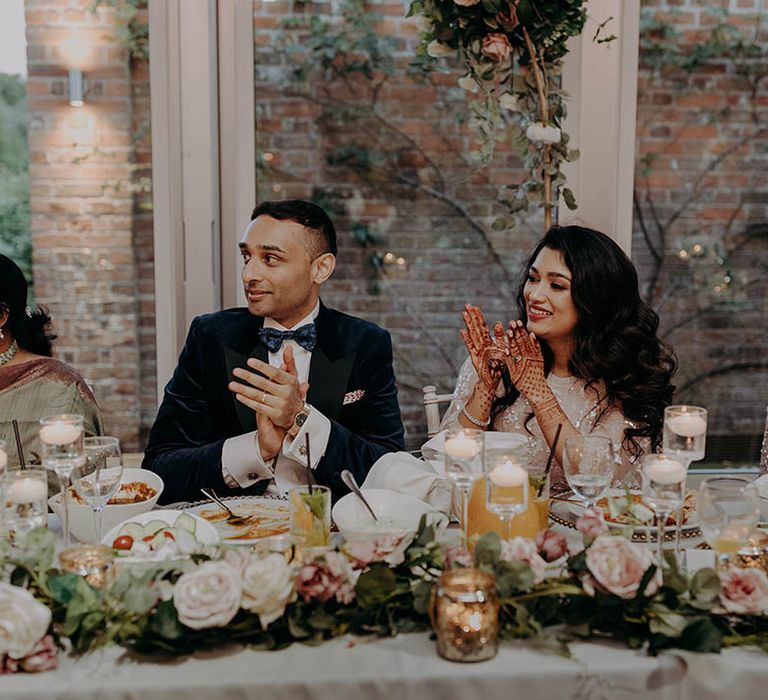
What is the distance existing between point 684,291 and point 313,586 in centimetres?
226

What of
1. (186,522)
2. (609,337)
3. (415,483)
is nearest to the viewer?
(186,522)

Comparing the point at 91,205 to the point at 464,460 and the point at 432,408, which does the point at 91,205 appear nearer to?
the point at 432,408

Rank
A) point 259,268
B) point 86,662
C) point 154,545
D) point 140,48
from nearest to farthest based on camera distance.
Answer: point 86,662
point 154,545
point 259,268
point 140,48

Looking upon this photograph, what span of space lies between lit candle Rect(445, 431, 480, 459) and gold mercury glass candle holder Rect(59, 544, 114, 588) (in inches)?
20.8

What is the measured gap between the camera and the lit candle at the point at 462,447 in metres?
1.49

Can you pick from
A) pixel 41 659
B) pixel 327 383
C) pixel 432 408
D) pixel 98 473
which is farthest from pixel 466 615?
pixel 432 408

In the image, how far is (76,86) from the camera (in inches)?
118

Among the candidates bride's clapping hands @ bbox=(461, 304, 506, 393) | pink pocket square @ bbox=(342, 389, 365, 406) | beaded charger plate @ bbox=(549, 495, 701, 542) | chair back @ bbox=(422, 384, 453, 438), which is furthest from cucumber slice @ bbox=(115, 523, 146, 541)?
chair back @ bbox=(422, 384, 453, 438)

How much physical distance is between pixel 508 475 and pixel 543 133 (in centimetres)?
153

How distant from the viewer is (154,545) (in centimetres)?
152

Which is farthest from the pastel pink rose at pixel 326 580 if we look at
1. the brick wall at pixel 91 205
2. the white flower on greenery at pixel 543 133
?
the brick wall at pixel 91 205

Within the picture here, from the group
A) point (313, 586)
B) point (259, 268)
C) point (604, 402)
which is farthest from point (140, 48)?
point (313, 586)

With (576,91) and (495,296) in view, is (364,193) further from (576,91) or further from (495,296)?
(576,91)

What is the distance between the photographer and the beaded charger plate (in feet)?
5.54
